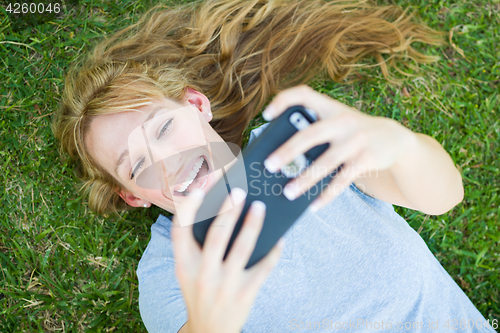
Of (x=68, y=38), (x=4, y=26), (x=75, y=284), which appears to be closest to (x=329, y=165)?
(x=75, y=284)

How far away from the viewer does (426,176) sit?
1331 mm

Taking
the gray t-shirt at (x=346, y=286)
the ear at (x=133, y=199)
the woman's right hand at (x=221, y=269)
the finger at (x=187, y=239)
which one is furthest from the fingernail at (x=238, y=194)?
the ear at (x=133, y=199)

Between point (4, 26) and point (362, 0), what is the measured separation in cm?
239

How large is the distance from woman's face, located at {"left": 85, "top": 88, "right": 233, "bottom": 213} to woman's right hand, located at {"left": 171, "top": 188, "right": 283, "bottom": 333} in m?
0.54

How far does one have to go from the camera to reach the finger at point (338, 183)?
3.43 feet

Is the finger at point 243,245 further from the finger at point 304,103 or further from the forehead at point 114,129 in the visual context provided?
the forehead at point 114,129

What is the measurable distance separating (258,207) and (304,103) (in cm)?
37

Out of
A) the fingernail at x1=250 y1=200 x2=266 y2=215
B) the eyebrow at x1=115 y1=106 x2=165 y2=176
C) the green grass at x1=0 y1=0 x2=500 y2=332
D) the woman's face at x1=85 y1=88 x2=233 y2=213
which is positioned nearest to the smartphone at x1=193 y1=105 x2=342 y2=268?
the fingernail at x1=250 y1=200 x2=266 y2=215

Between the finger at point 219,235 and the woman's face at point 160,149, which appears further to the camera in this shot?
the woman's face at point 160,149

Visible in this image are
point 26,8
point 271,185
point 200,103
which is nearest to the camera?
point 271,185

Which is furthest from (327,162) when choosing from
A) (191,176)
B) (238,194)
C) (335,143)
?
(191,176)

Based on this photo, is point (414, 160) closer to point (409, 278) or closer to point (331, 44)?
point (409, 278)

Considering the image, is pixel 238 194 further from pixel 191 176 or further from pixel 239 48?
pixel 239 48

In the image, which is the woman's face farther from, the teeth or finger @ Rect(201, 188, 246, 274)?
finger @ Rect(201, 188, 246, 274)
